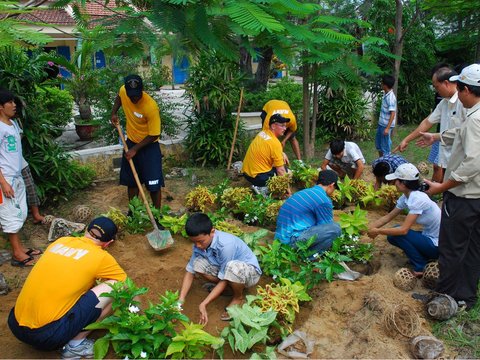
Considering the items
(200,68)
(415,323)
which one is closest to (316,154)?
(200,68)

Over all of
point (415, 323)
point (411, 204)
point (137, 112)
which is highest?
point (137, 112)

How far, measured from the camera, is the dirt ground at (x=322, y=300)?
3.26 metres

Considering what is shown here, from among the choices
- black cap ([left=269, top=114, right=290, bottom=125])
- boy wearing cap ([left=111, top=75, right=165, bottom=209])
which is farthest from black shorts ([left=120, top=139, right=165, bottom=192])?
black cap ([left=269, top=114, right=290, bottom=125])

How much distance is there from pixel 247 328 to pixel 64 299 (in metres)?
1.33

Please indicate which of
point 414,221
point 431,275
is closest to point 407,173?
point 414,221

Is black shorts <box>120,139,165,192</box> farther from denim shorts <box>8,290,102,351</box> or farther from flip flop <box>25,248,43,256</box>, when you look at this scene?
denim shorts <box>8,290,102,351</box>

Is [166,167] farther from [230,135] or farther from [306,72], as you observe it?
[306,72]

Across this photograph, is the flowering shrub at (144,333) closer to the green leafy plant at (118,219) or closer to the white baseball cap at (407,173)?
the green leafy plant at (118,219)

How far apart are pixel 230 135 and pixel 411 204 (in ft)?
14.2

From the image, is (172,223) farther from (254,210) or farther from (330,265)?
(330,265)

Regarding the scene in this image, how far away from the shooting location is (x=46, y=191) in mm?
5918

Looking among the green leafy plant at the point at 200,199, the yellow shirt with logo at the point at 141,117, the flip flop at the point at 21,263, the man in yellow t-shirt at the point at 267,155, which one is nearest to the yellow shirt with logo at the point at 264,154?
the man in yellow t-shirt at the point at 267,155

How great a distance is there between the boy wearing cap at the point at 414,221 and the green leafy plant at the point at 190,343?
6.51 feet

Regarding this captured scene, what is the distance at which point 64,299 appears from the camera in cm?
306
